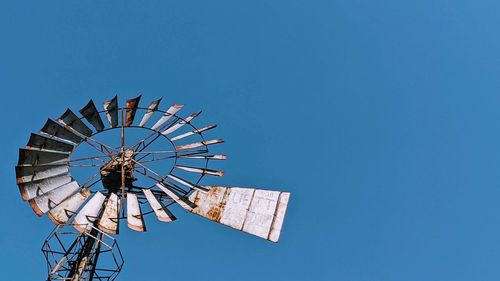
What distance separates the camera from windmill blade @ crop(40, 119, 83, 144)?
37.5 ft

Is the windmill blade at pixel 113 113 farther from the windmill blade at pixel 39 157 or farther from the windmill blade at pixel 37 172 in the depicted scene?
the windmill blade at pixel 37 172

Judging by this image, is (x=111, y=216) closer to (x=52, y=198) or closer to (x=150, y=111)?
(x=52, y=198)

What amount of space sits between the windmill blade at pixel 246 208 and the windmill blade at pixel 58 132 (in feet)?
9.58

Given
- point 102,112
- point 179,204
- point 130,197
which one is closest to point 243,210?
point 179,204

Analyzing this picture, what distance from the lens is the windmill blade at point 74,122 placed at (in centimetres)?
1204

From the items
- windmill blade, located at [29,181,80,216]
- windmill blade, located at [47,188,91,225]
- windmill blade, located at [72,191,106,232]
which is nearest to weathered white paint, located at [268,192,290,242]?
windmill blade, located at [72,191,106,232]

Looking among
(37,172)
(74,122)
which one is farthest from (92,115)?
(37,172)

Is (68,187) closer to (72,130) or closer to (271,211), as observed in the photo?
(72,130)

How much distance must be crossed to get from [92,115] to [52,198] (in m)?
2.34

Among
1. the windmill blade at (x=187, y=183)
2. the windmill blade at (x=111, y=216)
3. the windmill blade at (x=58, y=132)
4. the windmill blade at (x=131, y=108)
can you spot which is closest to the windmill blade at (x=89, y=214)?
the windmill blade at (x=111, y=216)

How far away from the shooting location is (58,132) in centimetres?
1173

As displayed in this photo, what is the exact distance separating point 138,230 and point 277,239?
2.67 m

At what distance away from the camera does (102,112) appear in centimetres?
1257

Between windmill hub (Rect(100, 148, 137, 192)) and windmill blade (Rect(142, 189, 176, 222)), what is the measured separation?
52cm
